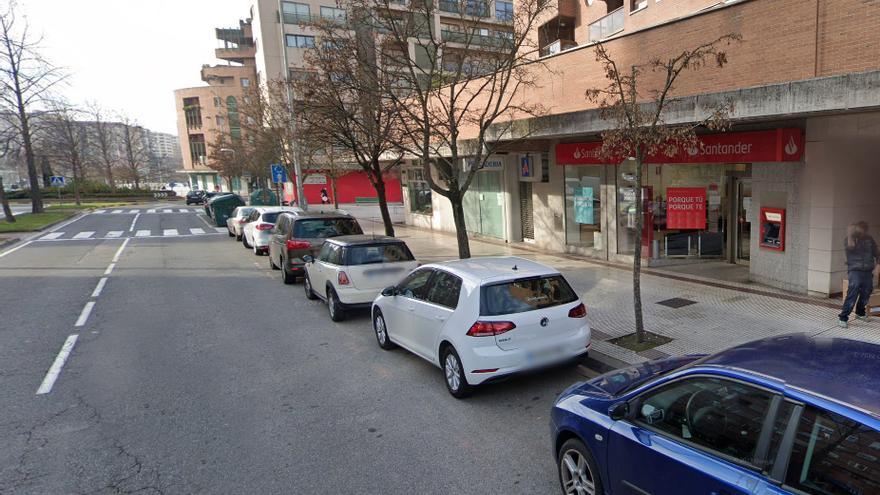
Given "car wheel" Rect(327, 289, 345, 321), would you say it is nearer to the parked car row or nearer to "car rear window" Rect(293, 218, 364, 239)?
"car rear window" Rect(293, 218, 364, 239)

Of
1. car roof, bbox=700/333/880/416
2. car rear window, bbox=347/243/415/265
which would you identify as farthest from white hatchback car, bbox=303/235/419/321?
car roof, bbox=700/333/880/416

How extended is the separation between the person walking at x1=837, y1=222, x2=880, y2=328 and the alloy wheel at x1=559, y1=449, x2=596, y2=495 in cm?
566

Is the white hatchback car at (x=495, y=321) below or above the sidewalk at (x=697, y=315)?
above

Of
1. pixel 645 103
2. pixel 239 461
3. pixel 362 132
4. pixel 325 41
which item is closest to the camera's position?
pixel 239 461

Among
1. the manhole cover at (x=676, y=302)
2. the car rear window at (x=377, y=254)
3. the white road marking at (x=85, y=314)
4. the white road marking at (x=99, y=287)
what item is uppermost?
the car rear window at (x=377, y=254)

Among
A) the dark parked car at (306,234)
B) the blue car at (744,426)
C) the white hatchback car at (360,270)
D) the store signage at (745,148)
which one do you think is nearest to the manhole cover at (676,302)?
the store signage at (745,148)

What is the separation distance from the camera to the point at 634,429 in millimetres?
3256

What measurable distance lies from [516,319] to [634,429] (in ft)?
7.78

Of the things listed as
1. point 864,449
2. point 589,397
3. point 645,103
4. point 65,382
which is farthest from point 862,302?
point 65,382

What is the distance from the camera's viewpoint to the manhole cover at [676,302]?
29.1ft

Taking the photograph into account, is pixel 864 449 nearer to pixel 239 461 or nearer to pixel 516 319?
pixel 516 319

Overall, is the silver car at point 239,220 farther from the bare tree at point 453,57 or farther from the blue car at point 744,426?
the blue car at point 744,426

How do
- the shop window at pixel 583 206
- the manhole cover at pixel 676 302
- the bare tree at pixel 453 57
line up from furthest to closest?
the shop window at pixel 583 206, the bare tree at pixel 453 57, the manhole cover at pixel 676 302

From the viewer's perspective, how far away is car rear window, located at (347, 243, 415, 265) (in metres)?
9.22
